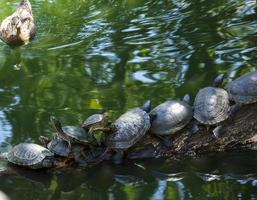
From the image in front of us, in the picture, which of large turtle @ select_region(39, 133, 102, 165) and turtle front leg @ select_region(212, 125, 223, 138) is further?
turtle front leg @ select_region(212, 125, 223, 138)

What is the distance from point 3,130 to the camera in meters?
4.42

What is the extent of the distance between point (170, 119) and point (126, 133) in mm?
362

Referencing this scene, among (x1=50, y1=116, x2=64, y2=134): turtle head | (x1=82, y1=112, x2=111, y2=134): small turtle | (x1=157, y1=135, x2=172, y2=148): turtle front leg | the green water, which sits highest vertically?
(x1=50, y1=116, x2=64, y2=134): turtle head

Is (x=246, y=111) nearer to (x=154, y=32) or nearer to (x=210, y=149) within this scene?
(x=210, y=149)

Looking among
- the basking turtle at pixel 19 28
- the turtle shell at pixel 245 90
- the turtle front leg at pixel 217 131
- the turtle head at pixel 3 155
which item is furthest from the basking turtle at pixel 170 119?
the basking turtle at pixel 19 28

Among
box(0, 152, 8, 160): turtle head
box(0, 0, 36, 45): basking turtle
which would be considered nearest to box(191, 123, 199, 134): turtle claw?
box(0, 152, 8, 160): turtle head

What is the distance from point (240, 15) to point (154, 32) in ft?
3.98

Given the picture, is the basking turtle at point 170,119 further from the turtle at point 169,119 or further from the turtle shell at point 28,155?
the turtle shell at point 28,155

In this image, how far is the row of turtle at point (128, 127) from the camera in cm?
362

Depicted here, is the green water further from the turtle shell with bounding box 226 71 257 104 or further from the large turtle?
the turtle shell with bounding box 226 71 257 104

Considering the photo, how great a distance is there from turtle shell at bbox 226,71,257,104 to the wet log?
0.36ft

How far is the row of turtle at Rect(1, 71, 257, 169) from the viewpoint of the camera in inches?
143

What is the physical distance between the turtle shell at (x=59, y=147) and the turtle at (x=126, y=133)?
1.00 ft

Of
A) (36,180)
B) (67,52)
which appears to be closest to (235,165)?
(36,180)
